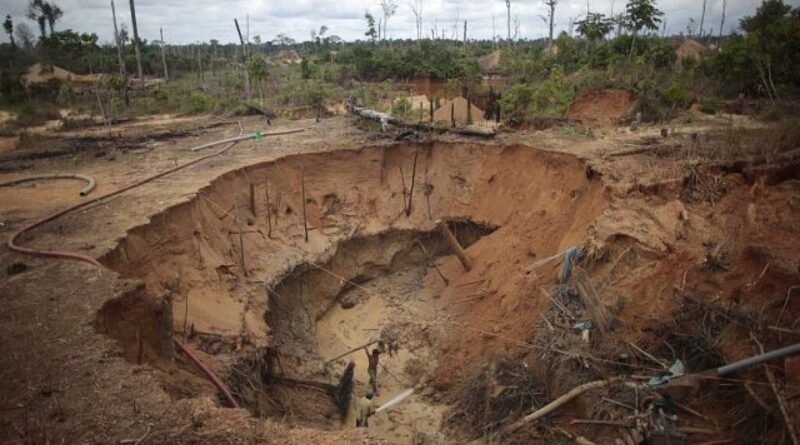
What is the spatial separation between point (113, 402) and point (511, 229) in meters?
8.95

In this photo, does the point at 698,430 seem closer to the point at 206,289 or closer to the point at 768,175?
the point at 768,175

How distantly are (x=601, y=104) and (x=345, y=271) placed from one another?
11.1 metres

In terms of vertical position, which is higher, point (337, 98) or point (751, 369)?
point (337, 98)

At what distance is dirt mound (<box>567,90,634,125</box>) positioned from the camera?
17.1 metres

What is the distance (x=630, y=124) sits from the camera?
47.6 feet

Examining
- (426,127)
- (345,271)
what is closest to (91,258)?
(345,271)

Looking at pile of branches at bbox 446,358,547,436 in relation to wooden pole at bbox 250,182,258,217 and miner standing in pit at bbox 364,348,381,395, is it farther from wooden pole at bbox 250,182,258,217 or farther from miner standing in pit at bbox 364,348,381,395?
wooden pole at bbox 250,182,258,217

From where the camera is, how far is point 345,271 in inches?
497

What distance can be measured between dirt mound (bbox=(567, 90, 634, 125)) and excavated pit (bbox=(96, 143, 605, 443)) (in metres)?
6.01

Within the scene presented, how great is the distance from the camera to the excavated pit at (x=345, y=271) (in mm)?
7883

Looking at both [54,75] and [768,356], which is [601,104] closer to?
[768,356]

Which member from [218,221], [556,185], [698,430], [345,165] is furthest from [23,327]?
[556,185]

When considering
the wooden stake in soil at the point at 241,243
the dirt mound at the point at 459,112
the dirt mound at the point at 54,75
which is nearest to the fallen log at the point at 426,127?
the dirt mound at the point at 459,112

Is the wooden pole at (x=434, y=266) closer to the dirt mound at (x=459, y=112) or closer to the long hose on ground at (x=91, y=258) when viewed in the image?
the long hose on ground at (x=91, y=258)
